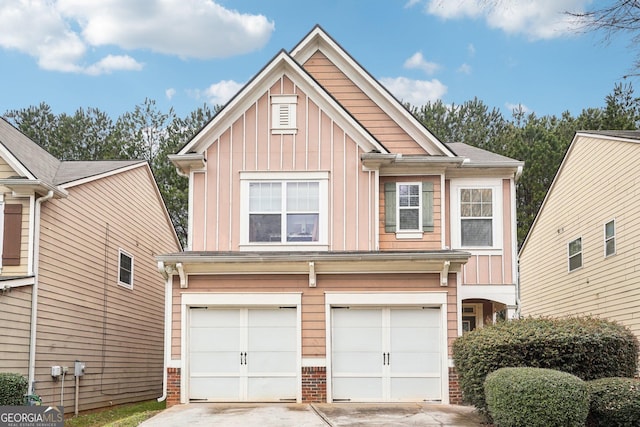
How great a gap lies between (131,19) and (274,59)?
22.7 metres

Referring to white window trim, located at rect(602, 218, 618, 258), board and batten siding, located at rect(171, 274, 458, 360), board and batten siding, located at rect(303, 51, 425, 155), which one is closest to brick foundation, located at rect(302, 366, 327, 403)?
board and batten siding, located at rect(171, 274, 458, 360)

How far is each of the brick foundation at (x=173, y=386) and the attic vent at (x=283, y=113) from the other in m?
5.60

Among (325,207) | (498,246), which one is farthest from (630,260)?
(325,207)

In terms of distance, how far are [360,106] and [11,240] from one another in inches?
326

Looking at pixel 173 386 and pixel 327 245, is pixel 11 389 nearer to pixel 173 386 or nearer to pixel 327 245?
pixel 173 386

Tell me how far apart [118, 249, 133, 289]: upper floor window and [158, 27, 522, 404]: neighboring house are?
4686 millimetres

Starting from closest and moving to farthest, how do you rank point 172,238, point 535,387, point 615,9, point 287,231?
point 535,387, point 615,9, point 287,231, point 172,238

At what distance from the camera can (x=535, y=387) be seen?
10.5 metres

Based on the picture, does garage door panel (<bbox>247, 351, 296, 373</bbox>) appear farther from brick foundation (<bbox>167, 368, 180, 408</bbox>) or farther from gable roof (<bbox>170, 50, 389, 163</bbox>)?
gable roof (<bbox>170, 50, 389, 163</bbox>)

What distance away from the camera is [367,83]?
58.6 ft

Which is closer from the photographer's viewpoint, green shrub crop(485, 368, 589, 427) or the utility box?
green shrub crop(485, 368, 589, 427)

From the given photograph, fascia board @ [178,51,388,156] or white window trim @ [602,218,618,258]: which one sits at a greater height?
fascia board @ [178,51,388,156]

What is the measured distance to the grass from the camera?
43.5ft

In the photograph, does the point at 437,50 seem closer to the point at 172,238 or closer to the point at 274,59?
the point at 172,238
